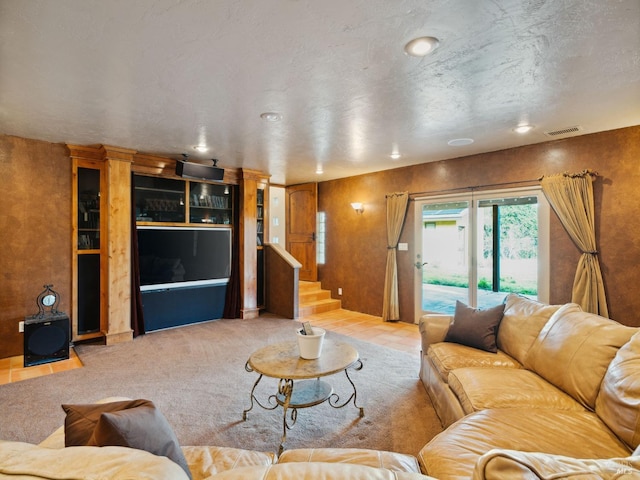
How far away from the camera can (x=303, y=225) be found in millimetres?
7125

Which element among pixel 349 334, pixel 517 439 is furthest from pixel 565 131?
pixel 349 334

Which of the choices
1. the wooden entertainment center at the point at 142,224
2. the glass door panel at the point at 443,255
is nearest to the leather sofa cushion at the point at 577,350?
the glass door panel at the point at 443,255

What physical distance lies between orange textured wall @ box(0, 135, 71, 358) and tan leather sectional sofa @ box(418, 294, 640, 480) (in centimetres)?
452

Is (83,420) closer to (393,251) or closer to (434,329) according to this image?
(434,329)

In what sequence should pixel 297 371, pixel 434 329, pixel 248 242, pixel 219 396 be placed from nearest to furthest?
pixel 297 371
pixel 219 396
pixel 434 329
pixel 248 242

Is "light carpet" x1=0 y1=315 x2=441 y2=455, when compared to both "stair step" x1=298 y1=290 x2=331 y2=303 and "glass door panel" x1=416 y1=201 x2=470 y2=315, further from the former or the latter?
"stair step" x1=298 y1=290 x2=331 y2=303

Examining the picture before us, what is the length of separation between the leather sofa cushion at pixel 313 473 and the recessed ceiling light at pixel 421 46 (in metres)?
2.10

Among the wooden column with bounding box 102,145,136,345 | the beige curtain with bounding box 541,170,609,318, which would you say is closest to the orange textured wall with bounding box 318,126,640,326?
the beige curtain with bounding box 541,170,609,318

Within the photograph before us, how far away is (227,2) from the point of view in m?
1.64

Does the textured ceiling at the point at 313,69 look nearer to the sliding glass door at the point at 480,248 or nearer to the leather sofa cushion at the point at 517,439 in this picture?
the sliding glass door at the point at 480,248

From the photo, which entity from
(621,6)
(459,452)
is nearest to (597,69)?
(621,6)

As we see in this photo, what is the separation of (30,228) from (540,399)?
17.2 ft

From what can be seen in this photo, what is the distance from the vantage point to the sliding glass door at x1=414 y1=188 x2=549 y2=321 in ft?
13.7

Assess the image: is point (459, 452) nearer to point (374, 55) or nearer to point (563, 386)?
point (563, 386)
